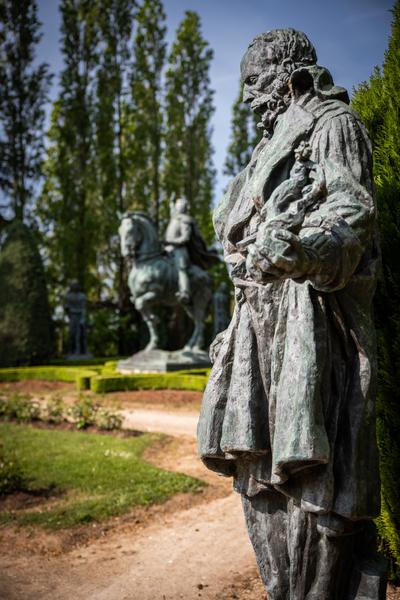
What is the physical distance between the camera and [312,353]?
6.16 ft

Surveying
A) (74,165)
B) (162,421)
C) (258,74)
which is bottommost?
(162,421)

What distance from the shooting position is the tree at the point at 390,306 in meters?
3.11

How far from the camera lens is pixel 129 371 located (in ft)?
45.7

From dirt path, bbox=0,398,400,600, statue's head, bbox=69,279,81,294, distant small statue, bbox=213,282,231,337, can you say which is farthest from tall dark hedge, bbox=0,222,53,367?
dirt path, bbox=0,398,400,600

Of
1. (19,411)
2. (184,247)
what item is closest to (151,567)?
(19,411)

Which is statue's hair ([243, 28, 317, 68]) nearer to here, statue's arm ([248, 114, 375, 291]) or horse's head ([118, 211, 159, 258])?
statue's arm ([248, 114, 375, 291])

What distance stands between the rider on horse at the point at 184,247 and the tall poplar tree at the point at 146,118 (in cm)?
960

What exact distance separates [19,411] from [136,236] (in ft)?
20.9

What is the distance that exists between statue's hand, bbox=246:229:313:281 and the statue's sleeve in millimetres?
69

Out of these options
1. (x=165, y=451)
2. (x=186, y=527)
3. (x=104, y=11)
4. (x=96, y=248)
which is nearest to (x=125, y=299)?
(x=96, y=248)

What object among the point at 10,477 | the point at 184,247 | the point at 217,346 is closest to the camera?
the point at 217,346

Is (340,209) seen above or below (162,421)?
above

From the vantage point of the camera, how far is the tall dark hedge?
16391mm

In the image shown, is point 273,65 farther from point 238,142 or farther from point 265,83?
point 238,142
